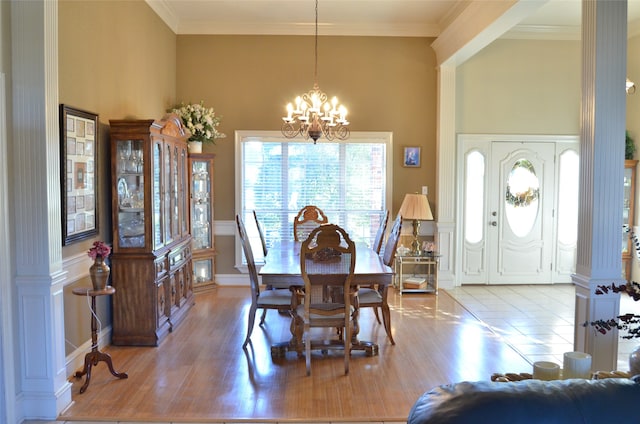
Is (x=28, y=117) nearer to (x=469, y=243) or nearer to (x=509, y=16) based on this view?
(x=509, y=16)

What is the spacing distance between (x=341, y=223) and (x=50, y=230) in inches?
175

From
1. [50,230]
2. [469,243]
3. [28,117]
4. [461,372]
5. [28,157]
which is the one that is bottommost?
[461,372]

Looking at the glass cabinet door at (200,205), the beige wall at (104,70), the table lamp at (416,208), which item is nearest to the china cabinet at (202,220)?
the glass cabinet door at (200,205)

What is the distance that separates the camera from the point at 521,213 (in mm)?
7348

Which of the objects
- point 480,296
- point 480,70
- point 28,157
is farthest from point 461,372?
point 480,70

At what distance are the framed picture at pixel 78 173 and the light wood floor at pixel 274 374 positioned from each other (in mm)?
1128

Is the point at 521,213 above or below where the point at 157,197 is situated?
below

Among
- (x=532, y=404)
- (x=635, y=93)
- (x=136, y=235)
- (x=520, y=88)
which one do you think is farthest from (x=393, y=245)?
(x=635, y=93)

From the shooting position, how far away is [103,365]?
4.13m

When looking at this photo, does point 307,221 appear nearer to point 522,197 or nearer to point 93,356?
point 522,197

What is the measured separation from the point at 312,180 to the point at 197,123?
173 centimetres

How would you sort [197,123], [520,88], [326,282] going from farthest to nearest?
[520,88], [197,123], [326,282]

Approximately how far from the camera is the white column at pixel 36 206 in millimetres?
3102

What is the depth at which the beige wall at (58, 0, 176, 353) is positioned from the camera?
392 centimetres
